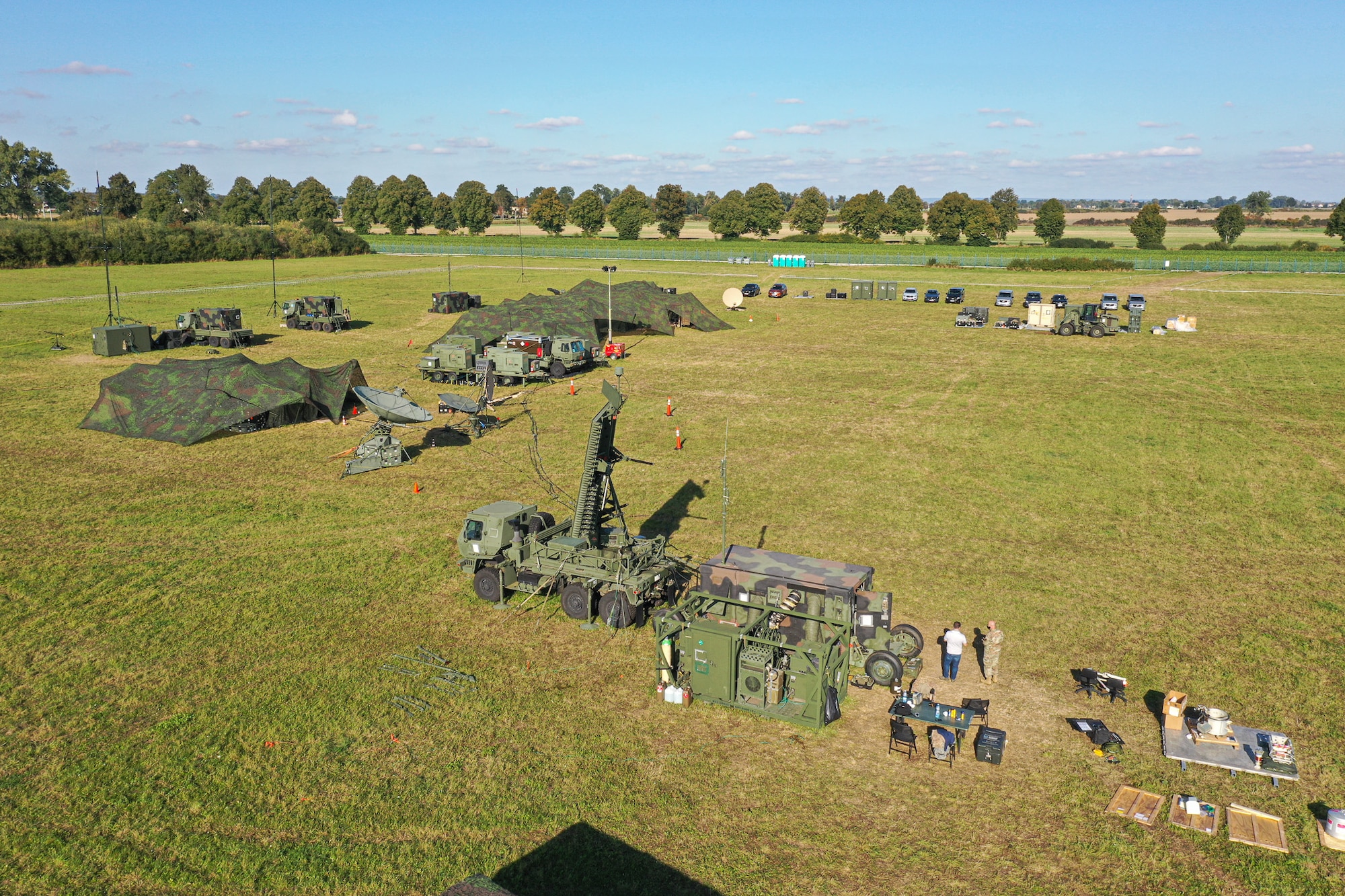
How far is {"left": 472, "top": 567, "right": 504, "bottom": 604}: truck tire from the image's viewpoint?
22344 mm

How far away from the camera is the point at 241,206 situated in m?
177

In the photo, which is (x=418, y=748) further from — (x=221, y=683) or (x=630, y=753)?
(x=221, y=683)

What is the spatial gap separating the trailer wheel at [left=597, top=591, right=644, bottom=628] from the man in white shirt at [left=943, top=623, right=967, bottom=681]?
7.31 metres

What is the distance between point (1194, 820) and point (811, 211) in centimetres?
18500

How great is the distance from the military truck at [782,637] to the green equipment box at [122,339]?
171 ft

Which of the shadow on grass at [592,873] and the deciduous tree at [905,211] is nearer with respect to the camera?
the shadow on grass at [592,873]

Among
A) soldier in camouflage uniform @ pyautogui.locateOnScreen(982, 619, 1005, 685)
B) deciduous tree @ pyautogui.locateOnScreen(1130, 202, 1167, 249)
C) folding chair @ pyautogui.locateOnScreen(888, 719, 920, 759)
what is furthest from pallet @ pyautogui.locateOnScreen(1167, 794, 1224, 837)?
deciduous tree @ pyautogui.locateOnScreen(1130, 202, 1167, 249)

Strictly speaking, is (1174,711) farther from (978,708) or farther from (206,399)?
(206,399)

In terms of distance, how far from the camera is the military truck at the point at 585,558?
21.2m

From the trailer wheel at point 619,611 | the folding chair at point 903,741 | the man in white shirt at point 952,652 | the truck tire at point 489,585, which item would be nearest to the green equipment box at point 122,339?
the truck tire at point 489,585

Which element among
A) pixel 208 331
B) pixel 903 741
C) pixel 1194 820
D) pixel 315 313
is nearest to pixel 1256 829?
pixel 1194 820

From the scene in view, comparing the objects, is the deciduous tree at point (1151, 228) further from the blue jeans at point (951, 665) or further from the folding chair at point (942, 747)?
the folding chair at point (942, 747)

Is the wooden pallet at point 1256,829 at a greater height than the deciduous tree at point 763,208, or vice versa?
the deciduous tree at point 763,208

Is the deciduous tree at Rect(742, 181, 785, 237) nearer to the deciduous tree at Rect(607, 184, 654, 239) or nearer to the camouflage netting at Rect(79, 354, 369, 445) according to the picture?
the deciduous tree at Rect(607, 184, 654, 239)
